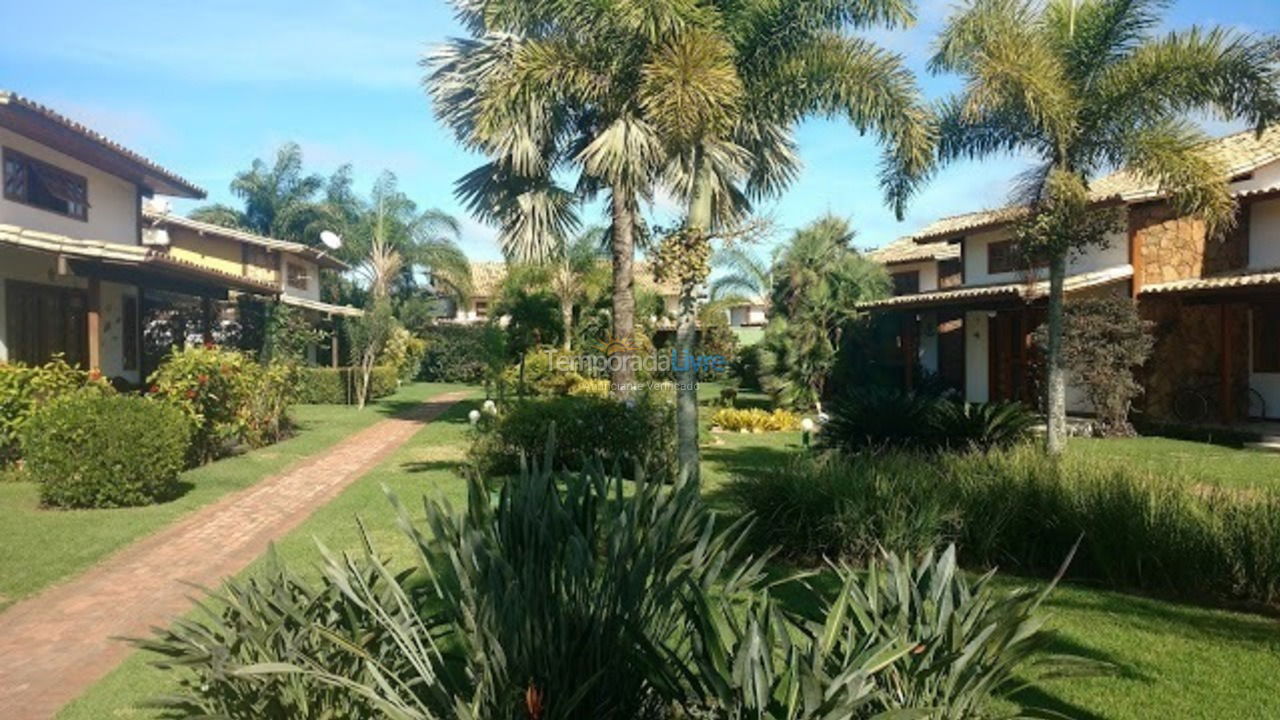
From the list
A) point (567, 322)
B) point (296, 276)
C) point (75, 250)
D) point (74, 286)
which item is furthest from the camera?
point (296, 276)

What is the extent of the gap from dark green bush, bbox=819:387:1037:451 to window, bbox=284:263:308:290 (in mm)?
25342

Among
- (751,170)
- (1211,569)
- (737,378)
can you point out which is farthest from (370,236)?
(1211,569)

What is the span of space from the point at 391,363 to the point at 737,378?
12.8 meters

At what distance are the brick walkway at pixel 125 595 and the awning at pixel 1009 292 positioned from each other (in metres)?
14.7

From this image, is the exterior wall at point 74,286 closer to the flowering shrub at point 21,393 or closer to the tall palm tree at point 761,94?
the flowering shrub at point 21,393

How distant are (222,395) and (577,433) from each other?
587cm

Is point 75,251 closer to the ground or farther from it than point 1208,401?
farther from it

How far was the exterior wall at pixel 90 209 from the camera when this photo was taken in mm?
15359

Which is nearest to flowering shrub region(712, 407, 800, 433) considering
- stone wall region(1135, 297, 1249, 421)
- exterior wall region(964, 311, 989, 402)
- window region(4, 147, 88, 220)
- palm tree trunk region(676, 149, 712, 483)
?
exterior wall region(964, 311, 989, 402)

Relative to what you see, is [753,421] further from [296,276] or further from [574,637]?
[296,276]

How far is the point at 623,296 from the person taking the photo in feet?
53.4

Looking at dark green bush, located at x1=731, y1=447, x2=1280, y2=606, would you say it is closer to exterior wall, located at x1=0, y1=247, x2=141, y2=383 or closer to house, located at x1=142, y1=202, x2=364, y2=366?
exterior wall, located at x1=0, y1=247, x2=141, y2=383

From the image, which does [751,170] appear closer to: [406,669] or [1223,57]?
[1223,57]

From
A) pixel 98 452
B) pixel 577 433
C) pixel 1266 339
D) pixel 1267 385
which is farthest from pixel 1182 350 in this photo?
pixel 98 452
